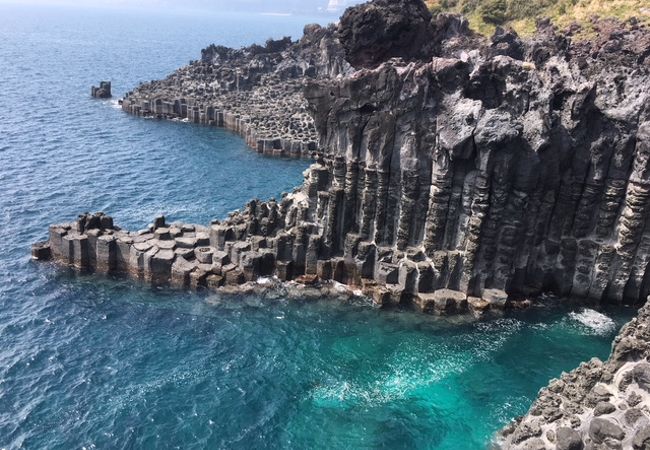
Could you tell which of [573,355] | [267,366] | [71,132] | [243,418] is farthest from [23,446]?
[71,132]

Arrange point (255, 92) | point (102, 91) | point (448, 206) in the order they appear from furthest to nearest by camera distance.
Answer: point (102, 91), point (255, 92), point (448, 206)

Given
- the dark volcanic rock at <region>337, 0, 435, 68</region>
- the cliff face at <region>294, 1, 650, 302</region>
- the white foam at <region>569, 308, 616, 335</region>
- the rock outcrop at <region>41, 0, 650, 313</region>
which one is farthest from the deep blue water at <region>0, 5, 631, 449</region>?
the dark volcanic rock at <region>337, 0, 435, 68</region>

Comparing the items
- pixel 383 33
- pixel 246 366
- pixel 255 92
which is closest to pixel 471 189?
pixel 246 366

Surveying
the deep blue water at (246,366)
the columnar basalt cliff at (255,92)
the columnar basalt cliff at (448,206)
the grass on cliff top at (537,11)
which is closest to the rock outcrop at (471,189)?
the columnar basalt cliff at (448,206)

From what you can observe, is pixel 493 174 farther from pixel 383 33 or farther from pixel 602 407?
pixel 383 33

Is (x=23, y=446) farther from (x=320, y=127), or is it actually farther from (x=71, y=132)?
(x=71, y=132)

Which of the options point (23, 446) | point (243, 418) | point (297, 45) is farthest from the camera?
point (297, 45)
